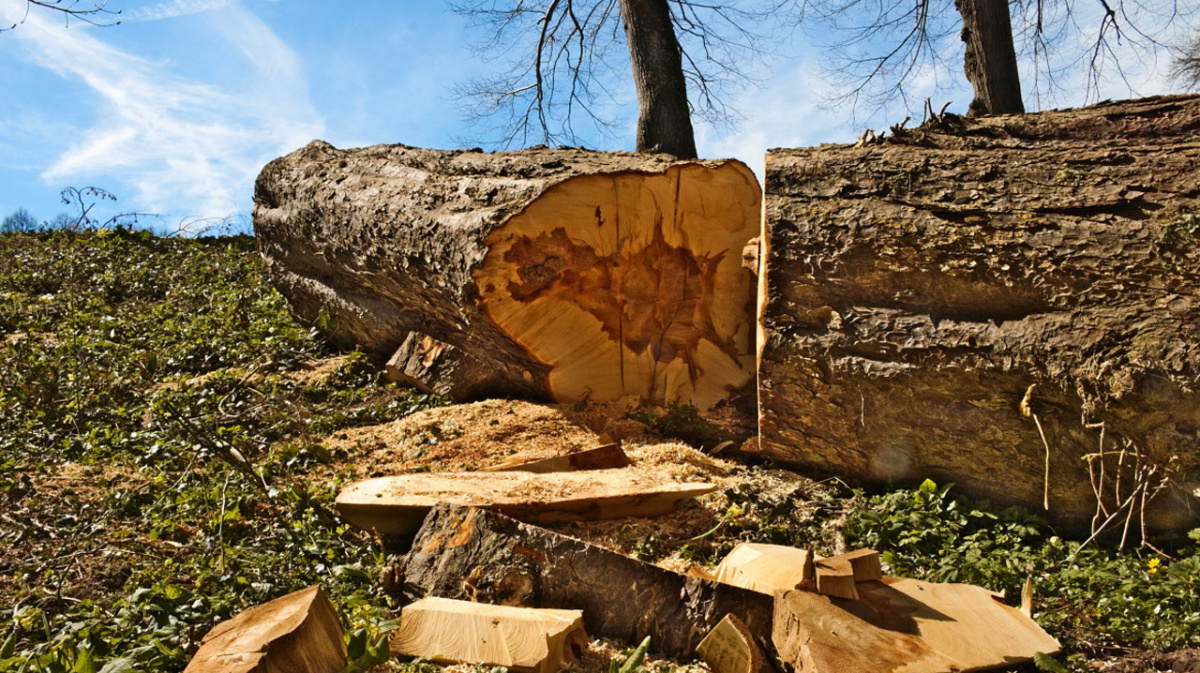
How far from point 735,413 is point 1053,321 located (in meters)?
1.82

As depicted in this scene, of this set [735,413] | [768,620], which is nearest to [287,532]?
[768,620]

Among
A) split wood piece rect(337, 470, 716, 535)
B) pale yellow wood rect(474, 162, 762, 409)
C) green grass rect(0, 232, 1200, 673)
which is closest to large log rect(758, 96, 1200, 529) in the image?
green grass rect(0, 232, 1200, 673)

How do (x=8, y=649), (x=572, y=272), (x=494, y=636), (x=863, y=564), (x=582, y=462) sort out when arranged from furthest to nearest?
(x=572, y=272) → (x=582, y=462) → (x=863, y=564) → (x=8, y=649) → (x=494, y=636)

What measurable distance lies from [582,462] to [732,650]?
1639 millimetres

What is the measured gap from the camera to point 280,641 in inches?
91.5

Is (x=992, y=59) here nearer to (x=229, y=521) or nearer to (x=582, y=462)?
(x=582, y=462)

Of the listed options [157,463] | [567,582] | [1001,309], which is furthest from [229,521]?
[1001,309]

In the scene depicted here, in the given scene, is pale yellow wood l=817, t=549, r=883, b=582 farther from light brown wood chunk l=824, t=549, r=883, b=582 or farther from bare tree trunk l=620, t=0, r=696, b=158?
bare tree trunk l=620, t=0, r=696, b=158

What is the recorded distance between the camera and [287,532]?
3547mm

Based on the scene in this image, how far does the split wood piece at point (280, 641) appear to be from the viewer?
2.30 meters

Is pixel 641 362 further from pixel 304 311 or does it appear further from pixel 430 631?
pixel 304 311

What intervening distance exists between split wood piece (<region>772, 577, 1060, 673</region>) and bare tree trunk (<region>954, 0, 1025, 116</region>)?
4.92 metres

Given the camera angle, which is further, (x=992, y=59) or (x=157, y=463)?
(x=992, y=59)

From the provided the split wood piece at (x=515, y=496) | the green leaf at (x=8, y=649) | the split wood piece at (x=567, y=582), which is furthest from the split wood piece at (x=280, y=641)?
the split wood piece at (x=515, y=496)
